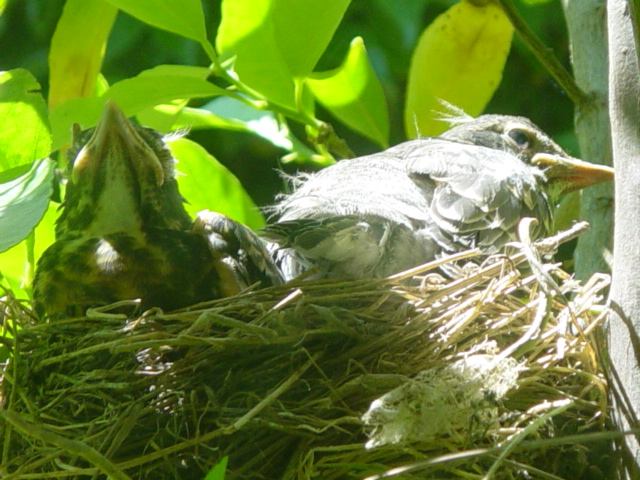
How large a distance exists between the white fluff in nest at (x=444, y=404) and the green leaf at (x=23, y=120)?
27.4 inches

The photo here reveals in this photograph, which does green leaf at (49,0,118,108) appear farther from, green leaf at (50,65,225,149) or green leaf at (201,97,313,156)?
green leaf at (201,97,313,156)

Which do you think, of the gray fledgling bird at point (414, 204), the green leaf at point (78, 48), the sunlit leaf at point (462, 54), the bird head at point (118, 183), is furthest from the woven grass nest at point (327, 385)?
the sunlit leaf at point (462, 54)

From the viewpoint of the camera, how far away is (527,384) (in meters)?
1.47

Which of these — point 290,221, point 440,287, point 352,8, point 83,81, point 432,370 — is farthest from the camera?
point 352,8

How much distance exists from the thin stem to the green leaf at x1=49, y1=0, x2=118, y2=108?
685 mm

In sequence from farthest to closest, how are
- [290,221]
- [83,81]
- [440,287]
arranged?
[83,81], [290,221], [440,287]

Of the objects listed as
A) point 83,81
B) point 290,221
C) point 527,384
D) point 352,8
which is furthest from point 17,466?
point 352,8

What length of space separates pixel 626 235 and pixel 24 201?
769 mm

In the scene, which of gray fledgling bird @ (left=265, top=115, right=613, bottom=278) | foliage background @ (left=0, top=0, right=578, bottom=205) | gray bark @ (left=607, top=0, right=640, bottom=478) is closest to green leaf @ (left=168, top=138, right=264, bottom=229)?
gray fledgling bird @ (left=265, top=115, right=613, bottom=278)

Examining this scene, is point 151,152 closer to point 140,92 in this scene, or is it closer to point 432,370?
point 140,92

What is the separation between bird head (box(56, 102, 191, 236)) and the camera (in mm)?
1841

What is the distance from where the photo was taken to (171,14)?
→ 6.09ft

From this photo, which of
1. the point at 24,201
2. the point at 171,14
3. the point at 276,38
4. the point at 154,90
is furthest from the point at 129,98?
the point at 24,201

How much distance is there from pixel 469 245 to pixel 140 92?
60cm
